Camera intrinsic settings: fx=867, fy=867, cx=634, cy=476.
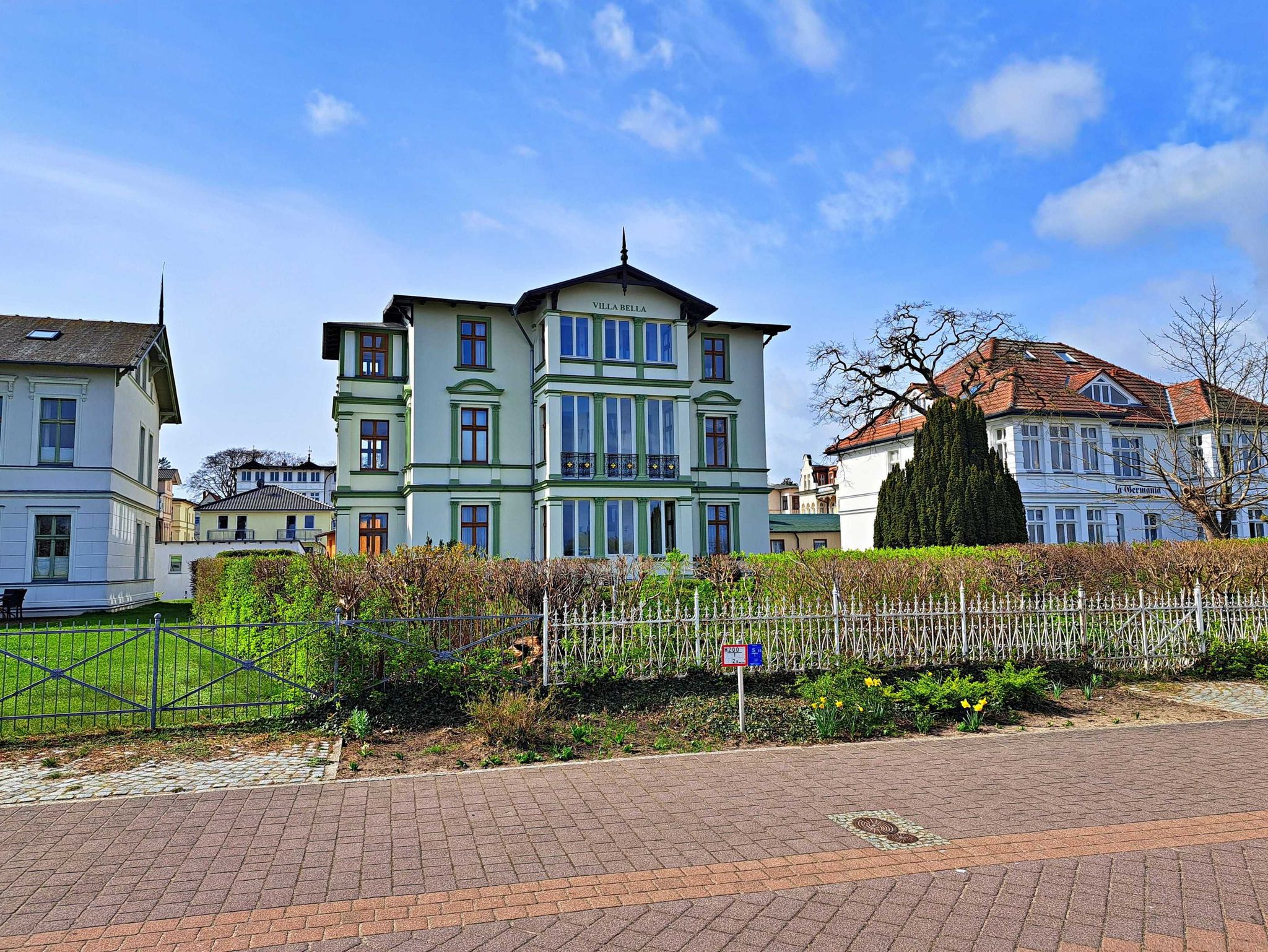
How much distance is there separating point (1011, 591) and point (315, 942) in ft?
37.4

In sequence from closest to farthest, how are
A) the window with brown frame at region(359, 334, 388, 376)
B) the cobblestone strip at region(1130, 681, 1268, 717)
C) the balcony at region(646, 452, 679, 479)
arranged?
the cobblestone strip at region(1130, 681, 1268, 717)
the balcony at region(646, 452, 679, 479)
the window with brown frame at region(359, 334, 388, 376)

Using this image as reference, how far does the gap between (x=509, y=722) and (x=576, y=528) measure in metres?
20.3

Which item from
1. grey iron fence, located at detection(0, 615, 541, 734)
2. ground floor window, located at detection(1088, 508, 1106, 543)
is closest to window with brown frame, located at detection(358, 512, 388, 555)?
grey iron fence, located at detection(0, 615, 541, 734)

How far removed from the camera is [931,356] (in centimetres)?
3803

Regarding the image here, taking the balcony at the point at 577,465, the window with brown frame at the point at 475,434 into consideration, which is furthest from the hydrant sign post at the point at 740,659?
the window with brown frame at the point at 475,434

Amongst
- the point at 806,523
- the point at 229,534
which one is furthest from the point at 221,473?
the point at 806,523

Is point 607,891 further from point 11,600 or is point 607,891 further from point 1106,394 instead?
point 1106,394

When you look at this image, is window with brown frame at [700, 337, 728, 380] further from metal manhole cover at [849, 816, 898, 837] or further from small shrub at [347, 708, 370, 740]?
metal manhole cover at [849, 816, 898, 837]

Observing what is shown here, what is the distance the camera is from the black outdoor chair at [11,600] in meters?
23.2

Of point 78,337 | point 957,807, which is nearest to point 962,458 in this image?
point 957,807

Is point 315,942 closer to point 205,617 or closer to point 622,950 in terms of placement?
point 622,950

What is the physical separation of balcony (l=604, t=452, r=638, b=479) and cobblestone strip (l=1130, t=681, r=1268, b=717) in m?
19.3

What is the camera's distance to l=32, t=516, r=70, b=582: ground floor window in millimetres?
26812

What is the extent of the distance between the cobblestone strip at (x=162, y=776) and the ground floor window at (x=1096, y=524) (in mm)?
37546
